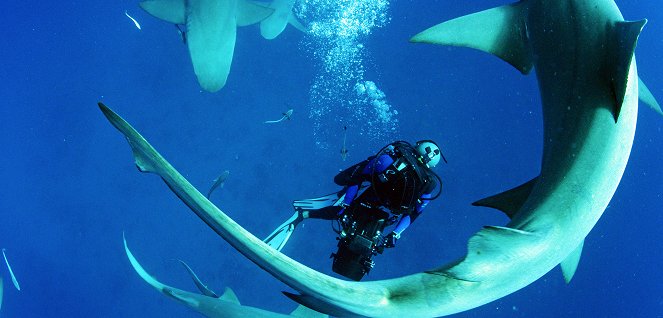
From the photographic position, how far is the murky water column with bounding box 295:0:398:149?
733 inches

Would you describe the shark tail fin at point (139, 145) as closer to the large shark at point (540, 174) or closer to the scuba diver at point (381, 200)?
the large shark at point (540, 174)

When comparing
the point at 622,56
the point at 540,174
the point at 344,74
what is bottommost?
the point at 540,174

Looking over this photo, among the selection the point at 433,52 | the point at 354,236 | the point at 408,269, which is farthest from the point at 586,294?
the point at 354,236

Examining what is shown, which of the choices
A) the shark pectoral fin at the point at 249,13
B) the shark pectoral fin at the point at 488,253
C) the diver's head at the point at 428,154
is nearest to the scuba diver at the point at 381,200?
the diver's head at the point at 428,154

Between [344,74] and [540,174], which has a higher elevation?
[344,74]

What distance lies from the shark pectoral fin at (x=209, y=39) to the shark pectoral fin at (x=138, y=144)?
316 cm

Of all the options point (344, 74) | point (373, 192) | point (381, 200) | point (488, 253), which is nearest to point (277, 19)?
point (373, 192)

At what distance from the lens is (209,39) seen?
4.30m

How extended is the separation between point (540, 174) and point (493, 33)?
1334 mm

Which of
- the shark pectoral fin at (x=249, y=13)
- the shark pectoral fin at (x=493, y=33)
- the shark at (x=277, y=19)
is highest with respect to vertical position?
the shark at (x=277, y=19)

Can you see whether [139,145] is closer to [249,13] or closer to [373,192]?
[373,192]

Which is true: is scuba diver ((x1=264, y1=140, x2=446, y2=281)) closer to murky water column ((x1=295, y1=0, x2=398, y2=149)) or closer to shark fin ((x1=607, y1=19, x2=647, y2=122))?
shark fin ((x1=607, y1=19, x2=647, y2=122))

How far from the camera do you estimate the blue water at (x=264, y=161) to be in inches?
683

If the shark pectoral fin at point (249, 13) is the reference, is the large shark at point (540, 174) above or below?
below
